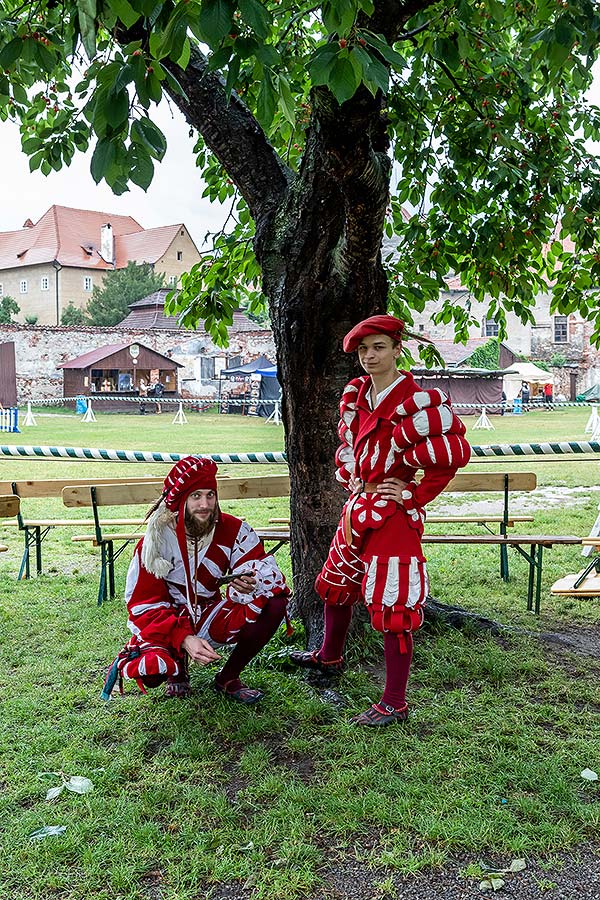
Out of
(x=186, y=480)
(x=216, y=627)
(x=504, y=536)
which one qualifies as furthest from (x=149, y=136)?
(x=504, y=536)

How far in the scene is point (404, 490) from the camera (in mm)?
3545

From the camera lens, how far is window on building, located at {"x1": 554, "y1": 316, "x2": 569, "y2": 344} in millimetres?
49625

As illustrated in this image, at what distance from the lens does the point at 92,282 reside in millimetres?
65500

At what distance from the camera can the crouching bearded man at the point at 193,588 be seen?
352 centimetres

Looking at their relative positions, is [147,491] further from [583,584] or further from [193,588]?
[583,584]

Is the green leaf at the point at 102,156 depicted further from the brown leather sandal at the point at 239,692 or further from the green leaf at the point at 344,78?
the brown leather sandal at the point at 239,692

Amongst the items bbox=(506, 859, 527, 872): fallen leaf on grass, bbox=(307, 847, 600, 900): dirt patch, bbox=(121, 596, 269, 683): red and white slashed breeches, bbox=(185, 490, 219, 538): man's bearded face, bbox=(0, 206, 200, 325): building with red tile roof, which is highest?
bbox=(0, 206, 200, 325): building with red tile roof

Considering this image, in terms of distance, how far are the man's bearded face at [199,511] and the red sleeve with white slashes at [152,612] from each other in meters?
0.25

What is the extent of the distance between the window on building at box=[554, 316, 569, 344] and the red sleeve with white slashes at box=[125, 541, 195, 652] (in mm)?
49246

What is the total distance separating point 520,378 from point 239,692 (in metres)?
42.5

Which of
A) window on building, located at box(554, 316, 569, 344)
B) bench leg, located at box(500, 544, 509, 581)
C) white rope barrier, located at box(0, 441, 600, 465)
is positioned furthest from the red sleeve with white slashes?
window on building, located at box(554, 316, 569, 344)

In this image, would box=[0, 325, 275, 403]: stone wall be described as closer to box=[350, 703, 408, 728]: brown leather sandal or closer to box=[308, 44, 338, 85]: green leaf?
box=[350, 703, 408, 728]: brown leather sandal

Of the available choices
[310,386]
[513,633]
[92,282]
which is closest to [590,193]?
[310,386]

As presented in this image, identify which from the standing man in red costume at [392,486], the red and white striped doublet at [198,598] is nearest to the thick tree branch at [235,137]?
the standing man in red costume at [392,486]
